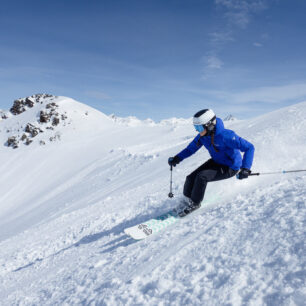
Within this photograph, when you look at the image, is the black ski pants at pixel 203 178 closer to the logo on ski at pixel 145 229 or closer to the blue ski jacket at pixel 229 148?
the blue ski jacket at pixel 229 148

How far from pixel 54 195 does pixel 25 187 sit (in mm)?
8716

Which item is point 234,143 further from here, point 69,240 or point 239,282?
point 69,240

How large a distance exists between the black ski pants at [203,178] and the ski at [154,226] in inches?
19.7

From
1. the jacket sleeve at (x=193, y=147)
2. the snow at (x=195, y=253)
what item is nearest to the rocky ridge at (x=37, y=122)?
the snow at (x=195, y=253)

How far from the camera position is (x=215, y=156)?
19.7 feet

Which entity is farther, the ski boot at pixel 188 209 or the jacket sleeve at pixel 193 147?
the jacket sleeve at pixel 193 147

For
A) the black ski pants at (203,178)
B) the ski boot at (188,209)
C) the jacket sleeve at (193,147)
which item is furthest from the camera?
the jacket sleeve at (193,147)

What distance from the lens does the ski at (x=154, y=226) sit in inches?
215

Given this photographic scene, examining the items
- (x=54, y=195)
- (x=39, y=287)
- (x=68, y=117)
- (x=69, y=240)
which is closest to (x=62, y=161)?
(x=54, y=195)

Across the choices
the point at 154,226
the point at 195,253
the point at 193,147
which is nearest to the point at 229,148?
the point at 193,147

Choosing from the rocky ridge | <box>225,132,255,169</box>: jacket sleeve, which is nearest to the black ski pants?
<box>225,132,255,169</box>: jacket sleeve

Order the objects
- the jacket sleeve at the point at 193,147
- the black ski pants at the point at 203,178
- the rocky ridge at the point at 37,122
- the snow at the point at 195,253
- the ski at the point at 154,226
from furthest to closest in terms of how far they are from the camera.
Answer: the rocky ridge at the point at 37,122
the jacket sleeve at the point at 193,147
the black ski pants at the point at 203,178
the ski at the point at 154,226
the snow at the point at 195,253

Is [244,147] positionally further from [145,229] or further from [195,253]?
[145,229]

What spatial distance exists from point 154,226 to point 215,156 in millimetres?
2283
